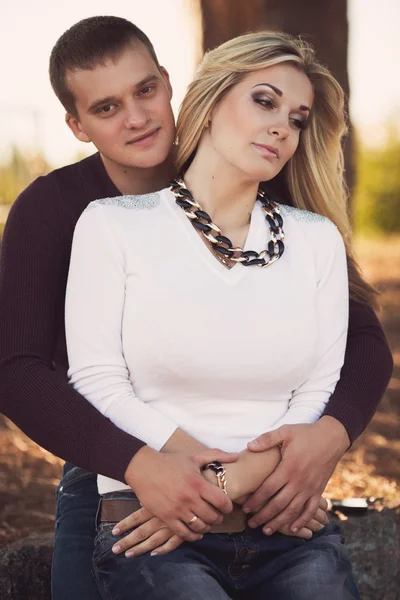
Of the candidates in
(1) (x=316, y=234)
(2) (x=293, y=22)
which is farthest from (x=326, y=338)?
(2) (x=293, y=22)

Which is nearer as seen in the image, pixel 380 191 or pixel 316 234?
pixel 316 234

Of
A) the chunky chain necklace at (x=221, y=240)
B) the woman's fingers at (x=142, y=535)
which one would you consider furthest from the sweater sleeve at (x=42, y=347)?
the chunky chain necklace at (x=221, y=240)

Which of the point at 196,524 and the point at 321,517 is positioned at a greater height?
the point at 196,524

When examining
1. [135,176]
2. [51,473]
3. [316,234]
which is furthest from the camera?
[51,473]

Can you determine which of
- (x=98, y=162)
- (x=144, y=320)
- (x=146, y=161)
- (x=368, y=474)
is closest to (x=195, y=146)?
(x=146, y=161)

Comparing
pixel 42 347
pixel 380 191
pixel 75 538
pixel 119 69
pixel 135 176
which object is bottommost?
pixel 380 191

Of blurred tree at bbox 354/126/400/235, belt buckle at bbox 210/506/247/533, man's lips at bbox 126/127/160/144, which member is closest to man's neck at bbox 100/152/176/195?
man's lips at bbox 126/127/160/144

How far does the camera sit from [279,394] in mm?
2230

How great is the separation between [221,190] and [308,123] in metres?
0.44

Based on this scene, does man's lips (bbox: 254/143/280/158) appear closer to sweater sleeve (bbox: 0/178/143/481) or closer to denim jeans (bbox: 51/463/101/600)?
sweater sleeve (bbox: 0/178/143/481)

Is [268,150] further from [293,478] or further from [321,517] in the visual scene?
[321,517]

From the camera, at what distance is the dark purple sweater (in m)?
2.04

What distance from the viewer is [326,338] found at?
2314mm

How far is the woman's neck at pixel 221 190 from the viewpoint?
235 centimetres
